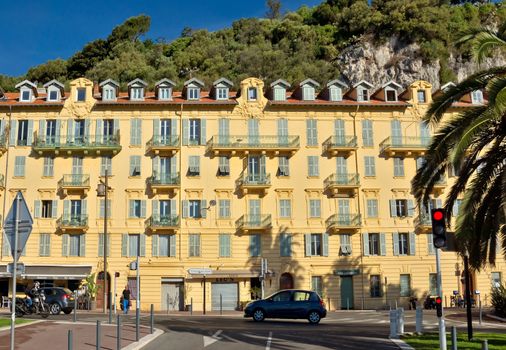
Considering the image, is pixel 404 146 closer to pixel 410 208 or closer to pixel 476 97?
pixel 410 208

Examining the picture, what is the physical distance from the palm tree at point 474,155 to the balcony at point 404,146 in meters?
25.9

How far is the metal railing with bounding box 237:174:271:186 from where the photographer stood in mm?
42375

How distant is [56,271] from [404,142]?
1048 inches

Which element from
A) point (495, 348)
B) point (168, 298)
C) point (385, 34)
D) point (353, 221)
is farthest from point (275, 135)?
point (385, 34)

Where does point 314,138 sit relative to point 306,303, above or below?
above

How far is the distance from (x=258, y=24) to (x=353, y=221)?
228 ft

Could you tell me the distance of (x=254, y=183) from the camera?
42.4 metres

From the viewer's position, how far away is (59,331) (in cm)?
2023

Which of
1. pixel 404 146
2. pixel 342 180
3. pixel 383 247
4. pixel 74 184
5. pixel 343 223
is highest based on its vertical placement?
pixel 404 146

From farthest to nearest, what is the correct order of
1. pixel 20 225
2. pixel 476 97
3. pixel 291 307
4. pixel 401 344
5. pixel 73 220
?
1. pixel 476 97
2. pixel 73 220
3. pixel 291 307
4. pixel 401 344
5. pixel 20 225

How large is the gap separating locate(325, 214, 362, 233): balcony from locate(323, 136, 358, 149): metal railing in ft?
16.8

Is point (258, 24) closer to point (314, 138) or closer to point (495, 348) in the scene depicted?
point (314, 138)

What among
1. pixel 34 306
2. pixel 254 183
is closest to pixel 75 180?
pixel 254 183

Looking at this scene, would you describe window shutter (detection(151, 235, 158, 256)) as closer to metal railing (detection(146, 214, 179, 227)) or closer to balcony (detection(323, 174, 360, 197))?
metal railing (detection(146, 214, 179, 227))
